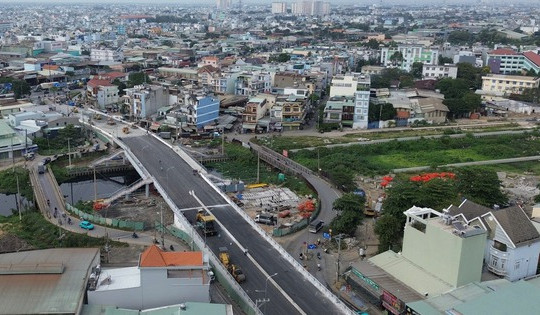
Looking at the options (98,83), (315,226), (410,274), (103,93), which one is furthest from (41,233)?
(98,83)

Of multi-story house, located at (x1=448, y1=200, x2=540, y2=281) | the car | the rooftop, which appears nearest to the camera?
the rooftop

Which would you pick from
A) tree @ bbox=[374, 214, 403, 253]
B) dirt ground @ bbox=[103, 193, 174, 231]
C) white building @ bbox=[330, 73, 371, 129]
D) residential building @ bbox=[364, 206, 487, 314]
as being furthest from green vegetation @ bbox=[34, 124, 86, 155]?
residential building @ bbox=[364, 206, 487, 314]

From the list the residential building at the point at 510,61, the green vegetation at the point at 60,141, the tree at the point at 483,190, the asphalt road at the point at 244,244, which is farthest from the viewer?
the residential building at the point at 510,61

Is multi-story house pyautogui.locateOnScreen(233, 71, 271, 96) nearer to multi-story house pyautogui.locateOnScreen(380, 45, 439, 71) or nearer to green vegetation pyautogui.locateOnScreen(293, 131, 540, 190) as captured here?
green vegetation pyautogui.locateOnScreen(293, 131, 540, 190)

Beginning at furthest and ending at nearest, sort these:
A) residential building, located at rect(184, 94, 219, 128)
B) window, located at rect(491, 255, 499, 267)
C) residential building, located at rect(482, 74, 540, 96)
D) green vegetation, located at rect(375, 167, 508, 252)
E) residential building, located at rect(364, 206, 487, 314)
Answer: residential building, located at rect(482, 74, 540, 96), residential building, located at rect(184, 94, 219, 128), green vegetation, located at rect(375, 167, 508, 252), window, located at rect(491, 255, 499, 267), residential building, located at rect(364, 206, 487, 314)

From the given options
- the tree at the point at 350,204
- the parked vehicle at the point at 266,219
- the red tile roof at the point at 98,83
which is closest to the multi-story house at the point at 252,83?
the red tile roof at the point at 98,83

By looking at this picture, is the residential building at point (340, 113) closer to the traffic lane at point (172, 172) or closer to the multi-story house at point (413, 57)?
the traffic lane at point (172, 172)
